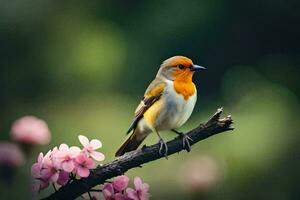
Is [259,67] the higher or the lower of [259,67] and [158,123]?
the higher

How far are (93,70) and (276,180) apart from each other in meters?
2.83

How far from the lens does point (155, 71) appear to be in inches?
341

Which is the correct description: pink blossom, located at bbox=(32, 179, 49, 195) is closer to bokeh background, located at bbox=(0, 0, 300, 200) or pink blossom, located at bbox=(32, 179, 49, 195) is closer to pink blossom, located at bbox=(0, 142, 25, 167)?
pink blossom, located at bbox=(0, 142, 25, 167)

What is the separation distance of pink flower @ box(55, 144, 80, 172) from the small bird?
2.46ft

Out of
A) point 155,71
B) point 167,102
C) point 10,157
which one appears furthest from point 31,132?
point 155,71

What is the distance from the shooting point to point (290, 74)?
744 centimetres

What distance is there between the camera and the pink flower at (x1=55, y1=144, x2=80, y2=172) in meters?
1.67

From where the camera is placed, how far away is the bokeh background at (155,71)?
5566 mm

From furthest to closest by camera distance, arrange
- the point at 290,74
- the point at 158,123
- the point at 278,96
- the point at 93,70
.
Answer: the point at 93,70 → the point at 290,74 → the point at 278,96 → the point at 158,123

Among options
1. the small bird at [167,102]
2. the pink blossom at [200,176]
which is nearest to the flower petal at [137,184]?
the small bird at [167,102]

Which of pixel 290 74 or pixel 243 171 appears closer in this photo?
pixel 243 171

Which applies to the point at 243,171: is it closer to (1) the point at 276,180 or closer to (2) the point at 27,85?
(1) the point at 276,180

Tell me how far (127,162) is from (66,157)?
15 centimetres

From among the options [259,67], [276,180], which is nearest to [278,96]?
[276,180]
